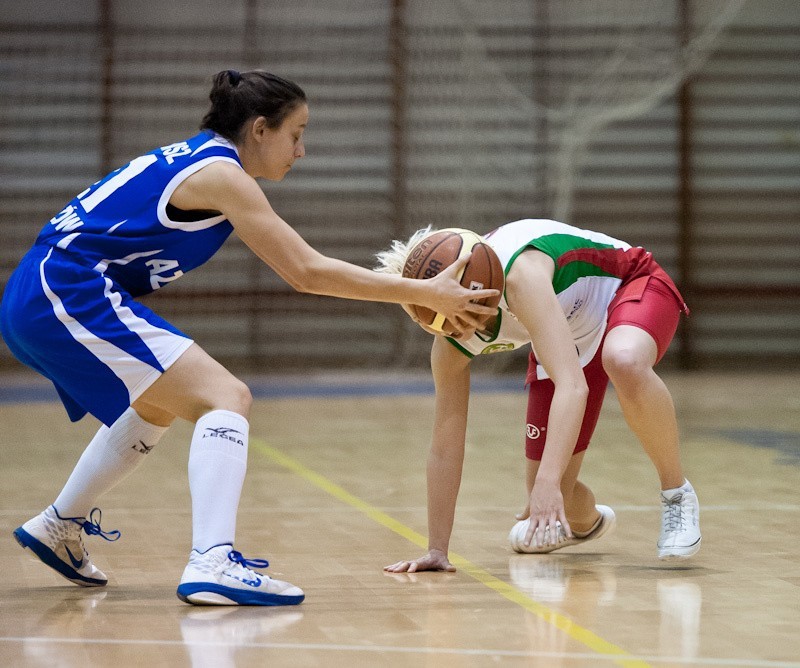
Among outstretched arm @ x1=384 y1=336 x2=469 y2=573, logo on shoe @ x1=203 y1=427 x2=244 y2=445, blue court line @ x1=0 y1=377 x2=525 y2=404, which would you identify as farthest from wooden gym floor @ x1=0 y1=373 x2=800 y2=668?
blue court line @ x1=0 y1=377 x2=525 y2=404

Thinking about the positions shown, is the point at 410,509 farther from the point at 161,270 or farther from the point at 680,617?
the point at 680,617

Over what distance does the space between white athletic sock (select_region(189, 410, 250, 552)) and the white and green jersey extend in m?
0.75

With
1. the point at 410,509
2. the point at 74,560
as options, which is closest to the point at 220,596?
the point at 74,560

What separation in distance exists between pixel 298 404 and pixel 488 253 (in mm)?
5799

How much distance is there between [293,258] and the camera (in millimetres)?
3184

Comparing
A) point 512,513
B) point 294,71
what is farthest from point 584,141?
point 512,513

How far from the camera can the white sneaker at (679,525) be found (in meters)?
3.56

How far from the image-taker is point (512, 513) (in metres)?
4.65

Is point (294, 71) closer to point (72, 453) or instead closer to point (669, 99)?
point (669, 99)

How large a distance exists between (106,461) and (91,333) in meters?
0.47

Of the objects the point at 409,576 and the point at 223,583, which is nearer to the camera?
the point at 223,583

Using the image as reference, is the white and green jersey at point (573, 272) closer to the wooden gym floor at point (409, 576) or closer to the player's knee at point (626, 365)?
the player's knee at point (626, 365)

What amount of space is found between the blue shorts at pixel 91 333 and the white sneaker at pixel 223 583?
1.41 ft

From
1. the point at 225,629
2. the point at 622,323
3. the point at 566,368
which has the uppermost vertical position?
the point at 622,323
